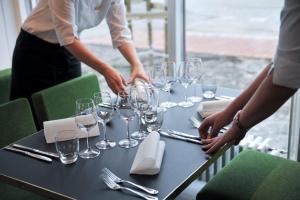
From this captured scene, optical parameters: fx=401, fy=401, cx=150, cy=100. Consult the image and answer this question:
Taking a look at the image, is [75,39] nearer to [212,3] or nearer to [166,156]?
[166,156]

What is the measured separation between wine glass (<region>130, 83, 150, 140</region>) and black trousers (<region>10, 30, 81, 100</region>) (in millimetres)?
618

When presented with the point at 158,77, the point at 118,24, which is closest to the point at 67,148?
the point at 158,77

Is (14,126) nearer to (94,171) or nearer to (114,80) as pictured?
(114,80)

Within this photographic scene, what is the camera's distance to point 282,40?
3.30 ft

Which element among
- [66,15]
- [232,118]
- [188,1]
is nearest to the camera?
[232,118]

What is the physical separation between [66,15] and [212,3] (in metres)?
0.94

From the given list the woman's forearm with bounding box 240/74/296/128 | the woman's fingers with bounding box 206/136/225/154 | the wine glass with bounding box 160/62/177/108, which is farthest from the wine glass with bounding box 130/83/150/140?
the woman's forearm with bounding box 240/74/296/128

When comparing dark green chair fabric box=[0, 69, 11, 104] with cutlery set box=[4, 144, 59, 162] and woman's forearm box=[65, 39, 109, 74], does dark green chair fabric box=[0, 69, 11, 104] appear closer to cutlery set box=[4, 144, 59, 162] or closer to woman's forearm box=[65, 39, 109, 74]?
woman's forearm box=[65, 39, 109, 74]

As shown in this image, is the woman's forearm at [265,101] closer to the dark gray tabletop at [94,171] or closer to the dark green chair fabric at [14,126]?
the dark gray tabletop at [94,171]

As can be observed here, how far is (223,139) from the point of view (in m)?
1.22

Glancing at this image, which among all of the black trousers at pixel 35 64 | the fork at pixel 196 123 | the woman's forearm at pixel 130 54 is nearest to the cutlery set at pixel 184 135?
the fork at pixel 196 123

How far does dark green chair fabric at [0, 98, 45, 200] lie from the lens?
5.06 ft

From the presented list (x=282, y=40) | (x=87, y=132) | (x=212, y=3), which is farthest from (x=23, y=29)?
(x=282, y=40)

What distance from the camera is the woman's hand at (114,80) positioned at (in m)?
1.61
